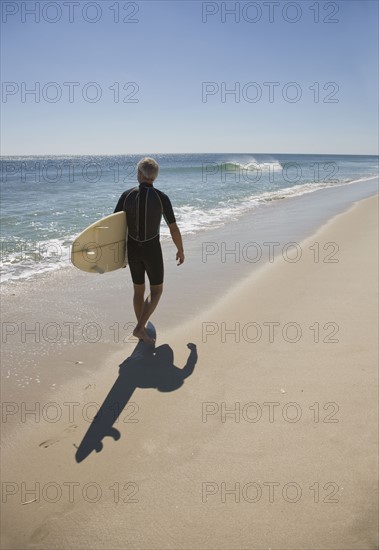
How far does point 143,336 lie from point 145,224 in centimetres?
116

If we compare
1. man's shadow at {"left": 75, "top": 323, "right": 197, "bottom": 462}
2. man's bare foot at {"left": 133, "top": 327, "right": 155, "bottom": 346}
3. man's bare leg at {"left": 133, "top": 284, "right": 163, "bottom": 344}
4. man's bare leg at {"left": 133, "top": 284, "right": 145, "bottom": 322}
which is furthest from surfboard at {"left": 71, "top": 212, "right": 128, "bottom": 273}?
man's shadow at {"left": 75, "top": 323, "right": 197, "bottom": 462}

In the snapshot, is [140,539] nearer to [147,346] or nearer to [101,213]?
[147,346]

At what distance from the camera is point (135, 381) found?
335cm

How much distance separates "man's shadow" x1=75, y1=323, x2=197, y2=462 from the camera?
8.89ft

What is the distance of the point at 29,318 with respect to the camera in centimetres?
461

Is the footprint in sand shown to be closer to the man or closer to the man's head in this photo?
the man

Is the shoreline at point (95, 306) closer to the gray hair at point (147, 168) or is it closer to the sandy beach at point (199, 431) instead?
the sandy beach at point (199, 431)

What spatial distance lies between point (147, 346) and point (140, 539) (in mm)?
2058

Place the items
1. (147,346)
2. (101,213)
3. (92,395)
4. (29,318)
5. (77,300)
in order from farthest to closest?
(101,213) < (77,300) < (29,318) < (147,346) < (92,395)

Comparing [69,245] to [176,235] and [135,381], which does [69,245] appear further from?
[135,381]

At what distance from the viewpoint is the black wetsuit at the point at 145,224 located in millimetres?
3795

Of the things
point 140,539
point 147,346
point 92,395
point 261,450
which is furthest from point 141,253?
point 140,539

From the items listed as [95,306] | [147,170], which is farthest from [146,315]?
[147,170]

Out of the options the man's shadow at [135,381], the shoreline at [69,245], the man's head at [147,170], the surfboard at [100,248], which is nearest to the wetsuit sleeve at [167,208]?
the man's head at [147,170]
